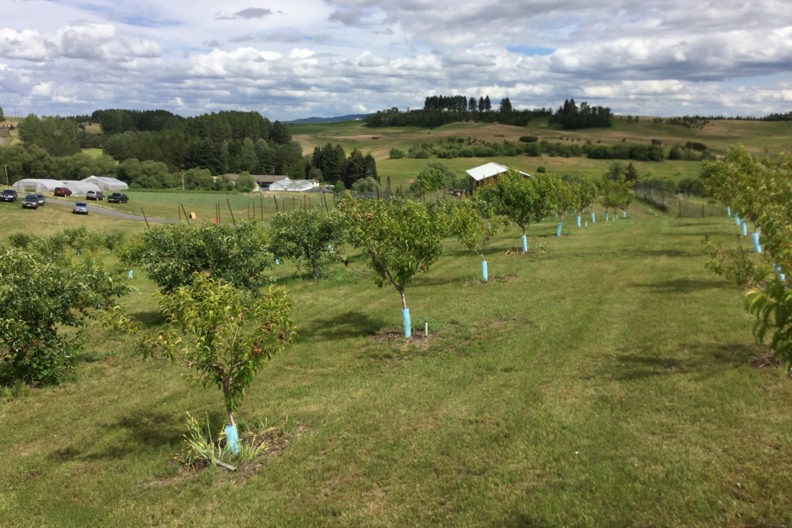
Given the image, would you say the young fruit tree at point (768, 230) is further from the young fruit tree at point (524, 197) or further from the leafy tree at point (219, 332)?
the young fruit tree at point (524, 197)

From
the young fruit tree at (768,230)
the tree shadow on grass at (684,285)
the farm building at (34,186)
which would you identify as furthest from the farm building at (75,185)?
the young fruit tree at (768,230)

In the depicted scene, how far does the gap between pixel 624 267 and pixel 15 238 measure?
44.7 m

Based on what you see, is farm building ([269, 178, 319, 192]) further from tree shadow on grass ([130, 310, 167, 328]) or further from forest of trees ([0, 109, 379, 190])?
tree shadow on grass ([130, 310, 167, 328])

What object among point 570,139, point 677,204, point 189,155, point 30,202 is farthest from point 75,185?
point 570,139

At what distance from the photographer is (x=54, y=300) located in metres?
15.4

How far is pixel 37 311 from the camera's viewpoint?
15195 mm

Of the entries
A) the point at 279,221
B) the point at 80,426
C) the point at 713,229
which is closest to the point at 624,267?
the point at 713,229

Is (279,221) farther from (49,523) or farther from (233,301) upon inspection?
(49,523)

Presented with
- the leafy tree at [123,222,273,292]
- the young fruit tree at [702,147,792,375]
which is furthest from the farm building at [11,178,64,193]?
the young fruit tree at [702,147,792,375]

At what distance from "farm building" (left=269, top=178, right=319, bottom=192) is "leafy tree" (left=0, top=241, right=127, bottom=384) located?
113 m

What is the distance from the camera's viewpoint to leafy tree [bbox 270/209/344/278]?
31.1 metres

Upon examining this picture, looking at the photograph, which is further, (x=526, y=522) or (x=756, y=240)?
(x=756, y=240)

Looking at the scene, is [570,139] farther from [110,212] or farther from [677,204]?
[110,212]

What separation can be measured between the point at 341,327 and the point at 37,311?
1011 centimetres
